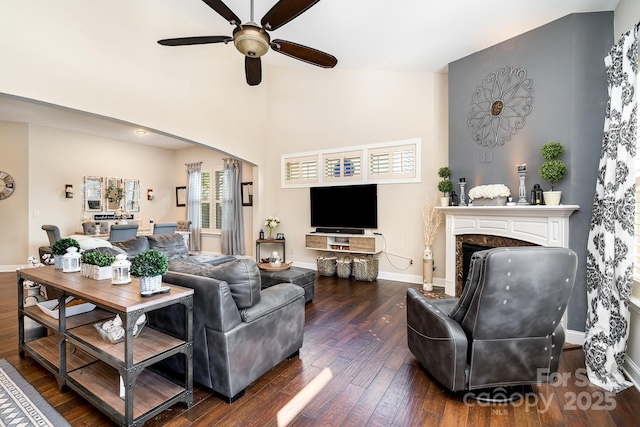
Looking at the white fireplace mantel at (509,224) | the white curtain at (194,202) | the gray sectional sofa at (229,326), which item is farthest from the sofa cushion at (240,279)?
the white curtain at (194,202)

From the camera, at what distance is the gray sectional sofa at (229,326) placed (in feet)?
6.00

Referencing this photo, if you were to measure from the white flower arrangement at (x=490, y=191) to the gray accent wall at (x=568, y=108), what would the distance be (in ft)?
0.58

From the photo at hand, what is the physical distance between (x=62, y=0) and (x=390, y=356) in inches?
204

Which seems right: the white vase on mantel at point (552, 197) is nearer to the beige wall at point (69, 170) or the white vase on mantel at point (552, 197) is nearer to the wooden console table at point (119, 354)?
the wooden console table at point (119, 354)

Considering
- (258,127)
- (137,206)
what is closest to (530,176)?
(258,127)

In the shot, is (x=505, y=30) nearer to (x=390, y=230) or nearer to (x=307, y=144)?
(x=390, y=230)

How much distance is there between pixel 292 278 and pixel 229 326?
1783 millimetres

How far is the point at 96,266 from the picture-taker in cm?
211

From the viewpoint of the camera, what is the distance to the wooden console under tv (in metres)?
5.05

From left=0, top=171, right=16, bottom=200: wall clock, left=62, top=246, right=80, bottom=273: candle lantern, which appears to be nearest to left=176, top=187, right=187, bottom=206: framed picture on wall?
left=0, top=171, right=16, bottom=200: wall clock

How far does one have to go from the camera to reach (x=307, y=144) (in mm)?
6027

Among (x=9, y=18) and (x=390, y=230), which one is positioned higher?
(x=9, y=18)

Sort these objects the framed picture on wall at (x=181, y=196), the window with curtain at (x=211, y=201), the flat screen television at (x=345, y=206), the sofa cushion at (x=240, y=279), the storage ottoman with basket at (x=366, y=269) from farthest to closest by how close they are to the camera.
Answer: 1. the framed picture on wall at (x=181, y=196)
2. the window with curtain at (x=211, y=201)
3. the flat screen television at (x=345, y=206)
4. the storage ottoman with basket at (x=366, y=269)
5. the sofa cushion at (x=240, y=279)

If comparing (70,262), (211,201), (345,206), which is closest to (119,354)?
(70,262)
